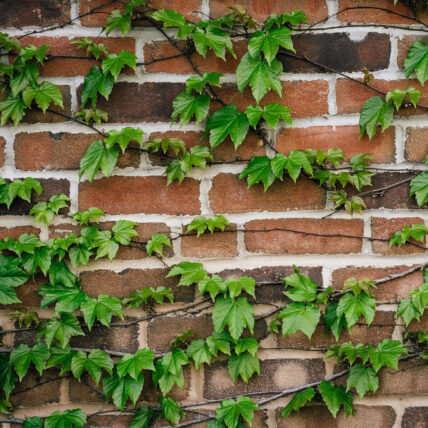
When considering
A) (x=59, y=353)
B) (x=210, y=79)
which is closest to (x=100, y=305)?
(x=59, y=353)

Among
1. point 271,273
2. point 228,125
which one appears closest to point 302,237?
point 271,273

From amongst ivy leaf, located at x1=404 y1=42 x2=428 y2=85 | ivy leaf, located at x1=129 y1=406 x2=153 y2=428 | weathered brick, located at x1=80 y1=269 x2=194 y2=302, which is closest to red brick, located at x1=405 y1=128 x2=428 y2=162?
ivy leaf, located at x1=404 y1=42 x2=428 y2=85

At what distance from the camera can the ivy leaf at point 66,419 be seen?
1042mm

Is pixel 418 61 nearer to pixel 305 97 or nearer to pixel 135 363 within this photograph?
pixel 305 97

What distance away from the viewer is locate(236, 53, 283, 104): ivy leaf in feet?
3.37

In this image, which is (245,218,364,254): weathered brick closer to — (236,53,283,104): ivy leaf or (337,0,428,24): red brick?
(236,53,283,104): ivy leaf

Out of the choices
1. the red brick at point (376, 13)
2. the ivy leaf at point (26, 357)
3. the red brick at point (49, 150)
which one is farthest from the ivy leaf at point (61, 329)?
the red brick at point (376, 13)

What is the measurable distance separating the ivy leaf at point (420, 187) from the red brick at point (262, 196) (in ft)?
0.71

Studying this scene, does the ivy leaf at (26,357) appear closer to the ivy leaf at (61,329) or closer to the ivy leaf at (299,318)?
the ivy leaf at (61,329)

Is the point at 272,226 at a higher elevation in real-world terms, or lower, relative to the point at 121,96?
lower

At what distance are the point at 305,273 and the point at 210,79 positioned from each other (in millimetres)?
529

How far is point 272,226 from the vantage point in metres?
1.08

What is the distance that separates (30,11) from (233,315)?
892 millimetres

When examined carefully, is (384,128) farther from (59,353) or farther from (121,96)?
(59,353)
